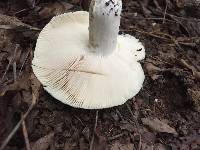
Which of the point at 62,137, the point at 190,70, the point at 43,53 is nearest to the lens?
the point at 62,137

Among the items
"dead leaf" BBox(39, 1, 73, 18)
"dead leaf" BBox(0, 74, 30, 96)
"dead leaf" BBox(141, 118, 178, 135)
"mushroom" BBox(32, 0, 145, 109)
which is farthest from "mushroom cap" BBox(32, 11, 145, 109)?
"dead leaf" BBox(39, 1, 73, 18)

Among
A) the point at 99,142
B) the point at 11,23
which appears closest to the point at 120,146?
the point at 99,142

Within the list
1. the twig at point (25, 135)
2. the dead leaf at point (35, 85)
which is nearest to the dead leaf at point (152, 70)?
the dead leaf at point (35, 85)

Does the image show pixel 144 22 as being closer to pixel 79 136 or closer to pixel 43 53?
pixel 43 53

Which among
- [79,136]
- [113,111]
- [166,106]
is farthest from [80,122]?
[166,106]

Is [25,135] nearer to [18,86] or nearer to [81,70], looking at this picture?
[18,86]

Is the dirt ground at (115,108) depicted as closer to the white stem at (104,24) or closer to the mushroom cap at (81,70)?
the mushroom cap at (81,70)

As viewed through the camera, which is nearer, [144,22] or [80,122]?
[80,122]
